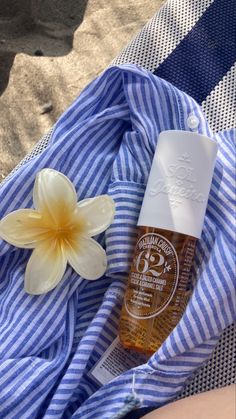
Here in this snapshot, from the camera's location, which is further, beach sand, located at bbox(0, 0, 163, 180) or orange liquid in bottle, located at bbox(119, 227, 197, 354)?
beach sand, located at bbox(0, 0, 163, 180)

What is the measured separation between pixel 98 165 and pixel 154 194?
0.37 feet

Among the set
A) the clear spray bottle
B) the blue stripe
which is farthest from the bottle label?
the blue stripe

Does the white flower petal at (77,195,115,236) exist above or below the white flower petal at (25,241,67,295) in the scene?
above

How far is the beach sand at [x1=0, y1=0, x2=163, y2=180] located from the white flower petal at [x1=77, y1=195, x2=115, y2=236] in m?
0.50

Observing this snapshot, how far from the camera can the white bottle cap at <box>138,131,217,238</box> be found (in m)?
0.76

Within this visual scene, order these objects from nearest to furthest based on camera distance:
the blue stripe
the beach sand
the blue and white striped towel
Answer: the blue and white striped towel, the blue stripe, the beach sand

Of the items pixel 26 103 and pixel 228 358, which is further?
pixel 26 103

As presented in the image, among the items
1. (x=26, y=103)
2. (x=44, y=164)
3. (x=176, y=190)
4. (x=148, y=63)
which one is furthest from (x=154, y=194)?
(x=26, y=103)

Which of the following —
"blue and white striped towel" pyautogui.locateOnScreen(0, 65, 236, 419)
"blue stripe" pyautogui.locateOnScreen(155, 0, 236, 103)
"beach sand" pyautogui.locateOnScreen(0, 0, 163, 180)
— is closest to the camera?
"blue and white striped towel" pyautogui.locateOnScreen(0, 65, 236, 419)

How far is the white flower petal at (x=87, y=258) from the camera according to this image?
0.81 meters

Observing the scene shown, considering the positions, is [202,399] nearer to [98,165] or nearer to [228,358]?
[228,358]

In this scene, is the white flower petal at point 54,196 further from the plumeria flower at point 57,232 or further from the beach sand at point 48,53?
the beach sand at point 48,53

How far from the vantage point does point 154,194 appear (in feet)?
2.55

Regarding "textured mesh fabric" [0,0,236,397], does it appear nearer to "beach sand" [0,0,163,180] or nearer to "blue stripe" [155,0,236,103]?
"blue stripe" [155,0,236,103]
